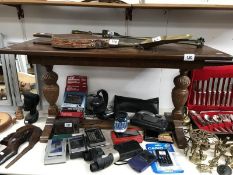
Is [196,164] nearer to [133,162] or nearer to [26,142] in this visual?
[133,162]

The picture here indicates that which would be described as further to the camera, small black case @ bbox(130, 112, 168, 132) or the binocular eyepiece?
small black case @ bbox(130, 112, 168, 132)

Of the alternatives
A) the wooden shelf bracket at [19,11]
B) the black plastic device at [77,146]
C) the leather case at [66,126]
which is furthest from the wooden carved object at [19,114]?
the wooden shelf bracket at [19,11]

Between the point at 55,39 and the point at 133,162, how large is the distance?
0.60 meters

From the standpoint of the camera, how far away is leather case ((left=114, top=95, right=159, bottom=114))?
1186 millimetres

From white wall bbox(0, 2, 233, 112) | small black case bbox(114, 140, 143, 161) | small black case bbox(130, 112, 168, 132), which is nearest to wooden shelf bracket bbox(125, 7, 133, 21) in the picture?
white wall bbox(0, 2, 233, 112)

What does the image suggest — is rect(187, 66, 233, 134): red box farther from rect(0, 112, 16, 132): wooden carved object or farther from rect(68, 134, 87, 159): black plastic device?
rect(0, 112, 16, 132): wooden carved object

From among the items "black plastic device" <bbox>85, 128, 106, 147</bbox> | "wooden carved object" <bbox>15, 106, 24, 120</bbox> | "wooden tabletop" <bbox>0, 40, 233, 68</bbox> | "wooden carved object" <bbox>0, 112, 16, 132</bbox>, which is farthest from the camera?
"wooden carved object" <bbox>15, 106, 24, 120</bbox>

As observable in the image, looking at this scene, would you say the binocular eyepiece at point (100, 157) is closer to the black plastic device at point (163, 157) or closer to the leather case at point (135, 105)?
the black plastic device at point (163, 157)

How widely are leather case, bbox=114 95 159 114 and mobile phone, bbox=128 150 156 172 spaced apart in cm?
31

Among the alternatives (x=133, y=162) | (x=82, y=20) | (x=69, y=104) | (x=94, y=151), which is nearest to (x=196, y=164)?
(x=133, y=162)

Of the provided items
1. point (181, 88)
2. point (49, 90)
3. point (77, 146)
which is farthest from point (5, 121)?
point (181, 88)

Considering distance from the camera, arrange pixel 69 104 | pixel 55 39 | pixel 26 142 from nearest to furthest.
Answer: pixel 55 39, pixel 26 142, pixel 69 104

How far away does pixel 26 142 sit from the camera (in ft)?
3.31

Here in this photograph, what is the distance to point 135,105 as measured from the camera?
1.19 metres
